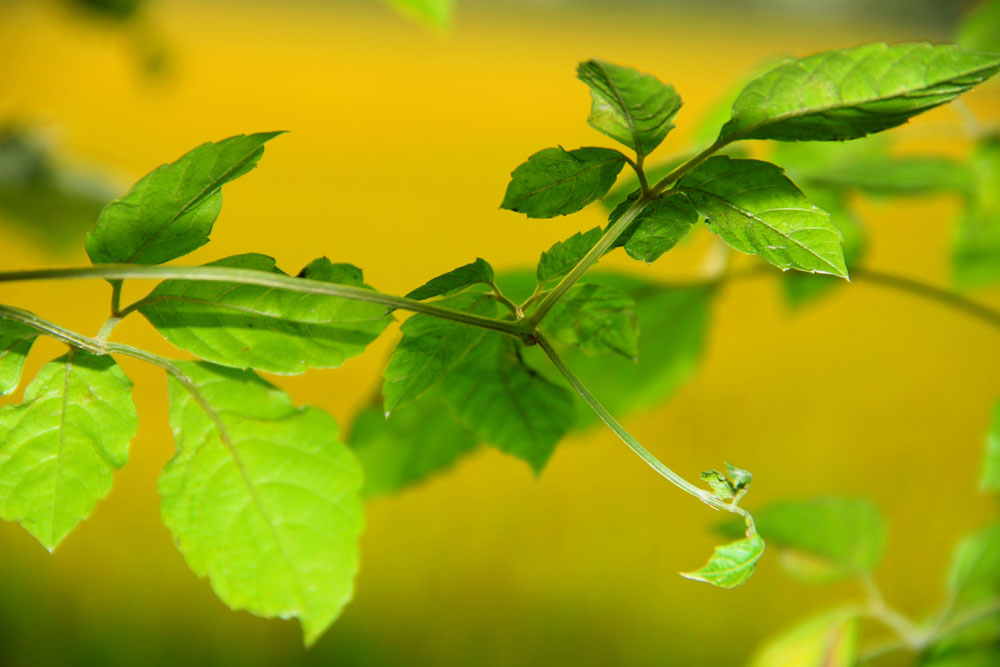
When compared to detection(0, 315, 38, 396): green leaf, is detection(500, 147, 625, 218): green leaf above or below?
below

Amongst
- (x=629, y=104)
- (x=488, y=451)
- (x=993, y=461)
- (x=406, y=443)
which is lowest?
(x=488, y=451)

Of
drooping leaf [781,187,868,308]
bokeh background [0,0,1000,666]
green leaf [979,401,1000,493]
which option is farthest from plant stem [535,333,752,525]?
bokeh background [0,0,1000,666]

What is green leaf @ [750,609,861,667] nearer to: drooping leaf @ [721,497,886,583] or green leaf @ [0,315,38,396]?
drooping leaf @ [721,497,886,583]

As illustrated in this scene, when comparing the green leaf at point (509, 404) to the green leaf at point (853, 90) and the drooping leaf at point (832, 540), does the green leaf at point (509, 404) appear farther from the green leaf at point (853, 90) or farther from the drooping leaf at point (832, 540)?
the drooping leaf at point (832, 540)

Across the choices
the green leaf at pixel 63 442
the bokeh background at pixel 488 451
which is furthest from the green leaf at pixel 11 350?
the bokeh background at pixel 488 451

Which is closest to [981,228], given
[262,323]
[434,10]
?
[434,10]

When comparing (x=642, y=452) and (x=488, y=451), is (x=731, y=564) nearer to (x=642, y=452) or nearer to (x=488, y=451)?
(x=642, y=452)
